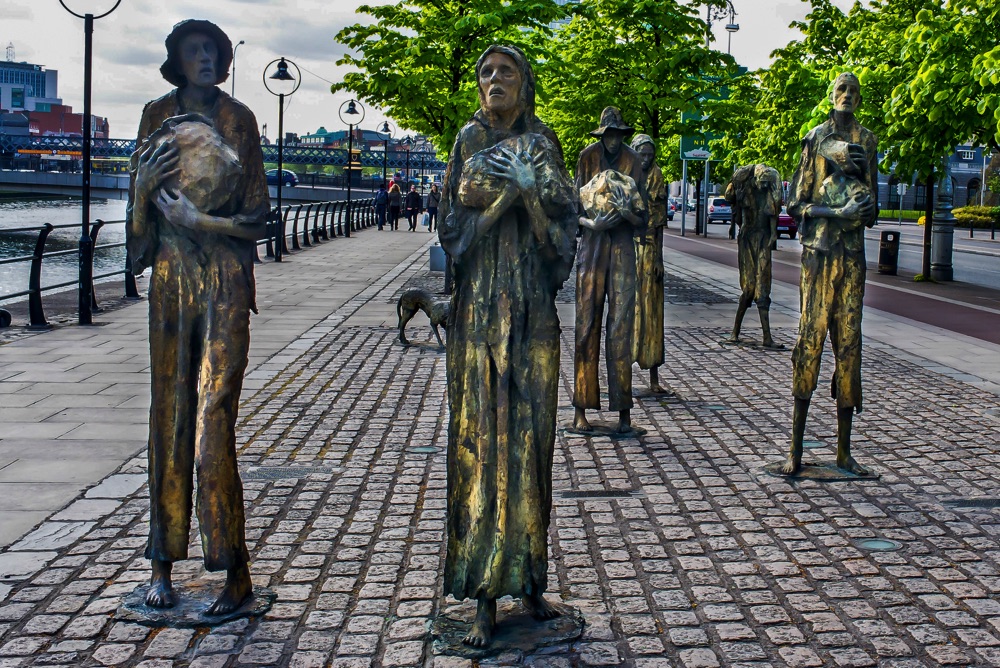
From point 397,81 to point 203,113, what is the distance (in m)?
15.3

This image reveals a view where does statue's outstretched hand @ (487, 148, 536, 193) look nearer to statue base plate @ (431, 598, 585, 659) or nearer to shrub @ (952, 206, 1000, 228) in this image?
statue base plate @ (431, 598, 585, 659)

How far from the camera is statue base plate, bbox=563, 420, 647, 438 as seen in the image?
865 cm

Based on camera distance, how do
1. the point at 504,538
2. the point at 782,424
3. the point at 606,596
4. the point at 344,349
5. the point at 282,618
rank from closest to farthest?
the point at 504,538 < the point at 282,618 < the point at 606,596 < the point at 782,424 < the point at 344,349

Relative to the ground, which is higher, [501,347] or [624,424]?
[501,347]

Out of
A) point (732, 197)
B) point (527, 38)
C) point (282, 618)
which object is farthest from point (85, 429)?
point (527, 38)

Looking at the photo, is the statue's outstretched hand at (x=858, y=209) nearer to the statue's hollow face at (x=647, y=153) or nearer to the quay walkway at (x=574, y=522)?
the quay walkway at (x=574, y=522)

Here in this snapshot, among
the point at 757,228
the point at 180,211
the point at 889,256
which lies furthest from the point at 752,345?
the point at 889,256

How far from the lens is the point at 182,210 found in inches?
182

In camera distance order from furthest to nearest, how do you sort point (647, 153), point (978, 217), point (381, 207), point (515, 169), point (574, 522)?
point (978, 217) → point (381, 207) → point (647, 153) → point (574, 522) → point (515, 169)

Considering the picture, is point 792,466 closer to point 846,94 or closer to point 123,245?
point 846,94

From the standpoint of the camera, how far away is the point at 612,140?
8.90 metres

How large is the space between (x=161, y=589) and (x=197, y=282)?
1270mm

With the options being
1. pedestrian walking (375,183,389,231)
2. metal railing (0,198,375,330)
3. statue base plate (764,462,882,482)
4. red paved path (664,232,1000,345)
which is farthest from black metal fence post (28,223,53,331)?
pedestrian walking (375,183,389,231)

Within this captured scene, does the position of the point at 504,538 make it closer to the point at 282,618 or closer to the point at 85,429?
the point at 282,618
